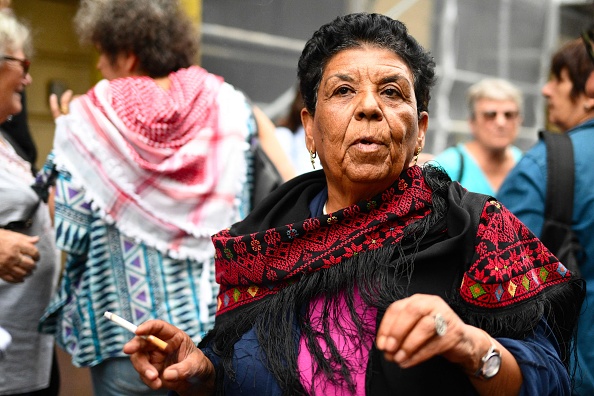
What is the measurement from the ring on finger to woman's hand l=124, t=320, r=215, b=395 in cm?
71

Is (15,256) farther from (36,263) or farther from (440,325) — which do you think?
(440,325)

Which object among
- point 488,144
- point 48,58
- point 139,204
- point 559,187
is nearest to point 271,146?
point 139,204

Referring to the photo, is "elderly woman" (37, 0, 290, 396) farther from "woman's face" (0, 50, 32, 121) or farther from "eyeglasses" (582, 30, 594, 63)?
"eyeglasses" (582, 30, 594, 63)

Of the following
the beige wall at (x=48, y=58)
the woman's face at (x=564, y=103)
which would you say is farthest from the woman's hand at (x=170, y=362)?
Result: the beige wall at (x=48, y=58)

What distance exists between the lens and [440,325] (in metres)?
1.58

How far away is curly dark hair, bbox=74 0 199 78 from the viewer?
342cm

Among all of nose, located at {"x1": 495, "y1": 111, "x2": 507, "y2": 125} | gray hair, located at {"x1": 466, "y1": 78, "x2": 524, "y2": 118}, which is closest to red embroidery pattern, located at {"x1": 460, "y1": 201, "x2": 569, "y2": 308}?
nose, located at {"x1": 495, "y1": 111, "x2": 507, "y2": 125}

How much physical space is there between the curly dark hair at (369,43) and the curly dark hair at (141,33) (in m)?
1.29

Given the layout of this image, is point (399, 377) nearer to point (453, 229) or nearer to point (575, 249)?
point (453, 229)

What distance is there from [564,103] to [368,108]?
190 cm

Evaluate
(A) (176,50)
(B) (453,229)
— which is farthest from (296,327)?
(A) (176,50)

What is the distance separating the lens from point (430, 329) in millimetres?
1568

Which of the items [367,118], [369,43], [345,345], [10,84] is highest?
[369,43]

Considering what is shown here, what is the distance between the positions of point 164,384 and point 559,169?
1805mm
